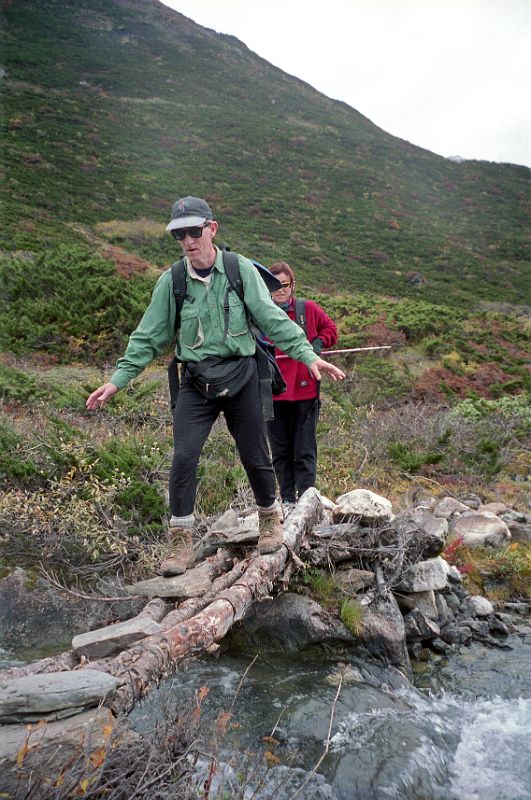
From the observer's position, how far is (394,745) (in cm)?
327

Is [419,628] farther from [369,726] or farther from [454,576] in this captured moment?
[369,726]

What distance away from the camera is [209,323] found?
3.42 m

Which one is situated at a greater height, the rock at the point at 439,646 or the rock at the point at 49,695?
the rock at the point at 49,695

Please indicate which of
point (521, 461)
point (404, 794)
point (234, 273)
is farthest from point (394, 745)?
point (521, 461)

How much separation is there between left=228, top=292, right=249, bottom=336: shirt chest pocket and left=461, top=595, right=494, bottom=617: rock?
318 centimetres

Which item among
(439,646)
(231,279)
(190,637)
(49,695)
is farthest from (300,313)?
(49,695)

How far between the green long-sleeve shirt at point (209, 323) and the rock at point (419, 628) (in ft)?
7.50

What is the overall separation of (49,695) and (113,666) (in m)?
0.37

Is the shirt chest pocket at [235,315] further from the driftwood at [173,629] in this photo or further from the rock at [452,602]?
the rock at [452,602]

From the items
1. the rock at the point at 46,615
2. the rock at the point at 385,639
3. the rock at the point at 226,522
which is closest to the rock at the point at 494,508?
the rock at the point at 385,639

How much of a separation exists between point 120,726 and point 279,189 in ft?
A: 114

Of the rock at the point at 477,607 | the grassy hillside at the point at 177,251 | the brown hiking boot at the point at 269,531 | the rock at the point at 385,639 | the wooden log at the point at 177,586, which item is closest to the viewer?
the wooden log at the point at 177,586

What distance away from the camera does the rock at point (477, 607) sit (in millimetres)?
5004

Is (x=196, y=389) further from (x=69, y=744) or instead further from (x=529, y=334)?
(x=529, y=334)
